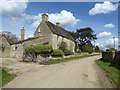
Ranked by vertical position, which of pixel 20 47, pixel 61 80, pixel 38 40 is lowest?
pixel 61 80

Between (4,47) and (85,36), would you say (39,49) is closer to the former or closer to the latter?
(4,47)

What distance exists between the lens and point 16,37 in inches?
2272

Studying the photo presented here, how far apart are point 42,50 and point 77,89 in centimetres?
1736

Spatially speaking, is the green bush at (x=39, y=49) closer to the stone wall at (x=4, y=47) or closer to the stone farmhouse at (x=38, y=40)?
the stone farmhouse at (x=38, y=40)

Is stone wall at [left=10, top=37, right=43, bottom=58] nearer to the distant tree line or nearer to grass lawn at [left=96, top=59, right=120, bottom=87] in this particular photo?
grass lawn at [left=96, top=59, right=120, bottom=87]

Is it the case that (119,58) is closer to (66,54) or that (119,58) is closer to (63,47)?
(66,54)

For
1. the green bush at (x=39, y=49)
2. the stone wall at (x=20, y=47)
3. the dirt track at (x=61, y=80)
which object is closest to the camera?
the dirt track at (x=61, y=80)

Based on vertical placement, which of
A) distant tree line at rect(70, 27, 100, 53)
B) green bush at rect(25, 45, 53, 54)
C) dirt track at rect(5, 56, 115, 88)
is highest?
distant tree line at rect(70, 27, 100, 53)

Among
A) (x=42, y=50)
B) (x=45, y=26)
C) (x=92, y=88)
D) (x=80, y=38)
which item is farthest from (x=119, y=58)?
(x=80, y=38)

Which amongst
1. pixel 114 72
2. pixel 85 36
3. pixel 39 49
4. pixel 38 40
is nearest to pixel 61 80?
pixel 114 72

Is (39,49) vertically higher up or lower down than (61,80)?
higher up

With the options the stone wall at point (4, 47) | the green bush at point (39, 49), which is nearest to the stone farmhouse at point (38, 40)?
the stone wall at point (4, 47)

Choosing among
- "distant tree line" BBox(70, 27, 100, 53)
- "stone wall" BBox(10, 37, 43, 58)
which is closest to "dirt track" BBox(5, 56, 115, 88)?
"stone wall" BBox(10, 37, 43, 58)

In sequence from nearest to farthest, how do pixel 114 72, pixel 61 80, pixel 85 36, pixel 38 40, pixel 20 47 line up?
pixel 61 80 → pixel 114 72 → pixel 38 40 → pixel 20 47 → pixel 85 36
